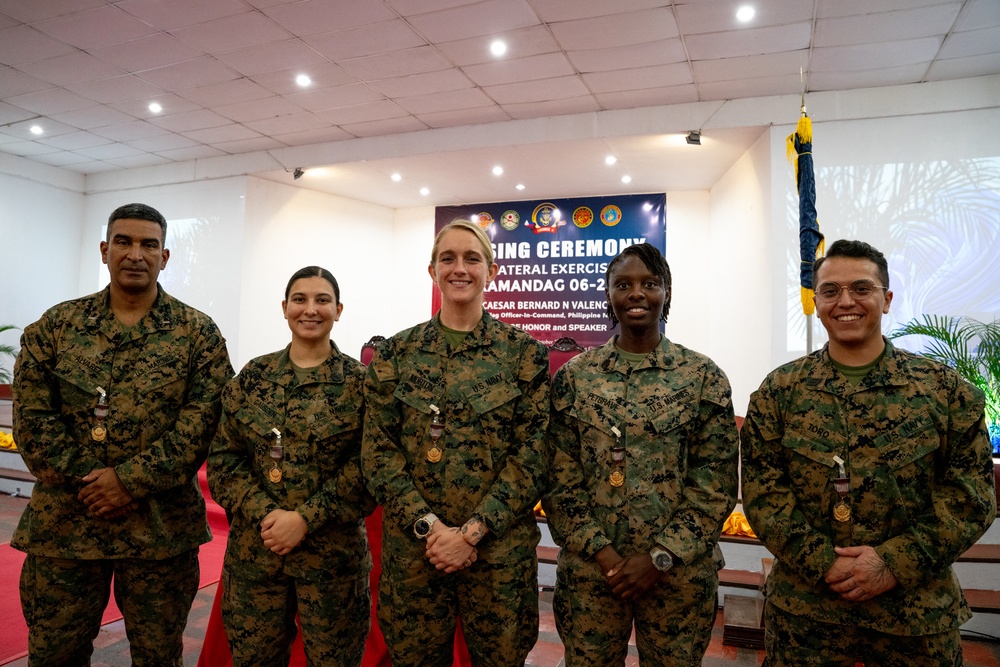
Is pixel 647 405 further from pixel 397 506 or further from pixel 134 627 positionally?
pixel 134 627

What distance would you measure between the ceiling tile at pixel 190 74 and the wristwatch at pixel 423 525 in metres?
5.22

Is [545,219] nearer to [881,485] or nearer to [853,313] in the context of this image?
[853,313]

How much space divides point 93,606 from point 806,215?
4.07 m

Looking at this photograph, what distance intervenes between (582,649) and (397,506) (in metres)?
0.64

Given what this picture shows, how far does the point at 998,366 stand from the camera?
4309mm

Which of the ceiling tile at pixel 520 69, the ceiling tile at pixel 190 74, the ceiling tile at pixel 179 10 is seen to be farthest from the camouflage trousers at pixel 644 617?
the ceiling tile at pixel 190 74

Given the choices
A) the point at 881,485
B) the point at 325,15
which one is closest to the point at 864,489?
the point at 881,485

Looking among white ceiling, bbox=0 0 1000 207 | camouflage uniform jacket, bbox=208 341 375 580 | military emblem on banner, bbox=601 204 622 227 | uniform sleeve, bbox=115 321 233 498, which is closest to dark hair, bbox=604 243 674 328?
camouflage uniform jacket, bbox=208 341 375 580

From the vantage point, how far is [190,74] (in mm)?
5691

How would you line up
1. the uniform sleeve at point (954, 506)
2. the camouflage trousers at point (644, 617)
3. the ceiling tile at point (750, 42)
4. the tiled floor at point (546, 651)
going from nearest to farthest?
the uniform sleeve at point (954, 506) < the camouflage trousers at point (644, 617) < the tiled floor at point (546, 651) < the ceiling tile at point (750, 42)

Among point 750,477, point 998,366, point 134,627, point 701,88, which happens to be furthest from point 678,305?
point 134,627

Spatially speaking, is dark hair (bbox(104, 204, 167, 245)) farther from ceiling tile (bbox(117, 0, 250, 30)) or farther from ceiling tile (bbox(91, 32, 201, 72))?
ceiling tile (bbox(91, 32, 201, 72))

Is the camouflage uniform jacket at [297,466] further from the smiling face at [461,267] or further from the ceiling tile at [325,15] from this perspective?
the ceiling tile at [325,15]

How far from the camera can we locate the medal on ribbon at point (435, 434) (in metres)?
1.79
